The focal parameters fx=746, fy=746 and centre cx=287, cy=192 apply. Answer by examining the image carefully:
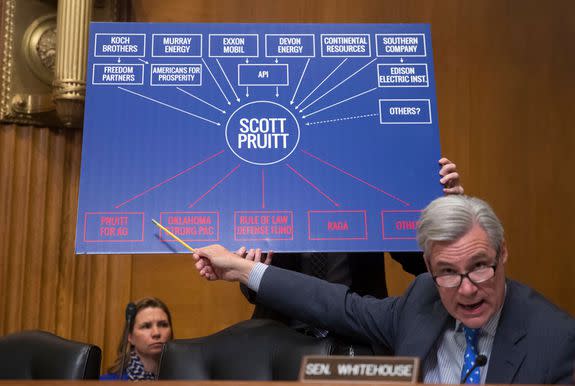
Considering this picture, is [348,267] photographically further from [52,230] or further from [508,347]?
[52,230]

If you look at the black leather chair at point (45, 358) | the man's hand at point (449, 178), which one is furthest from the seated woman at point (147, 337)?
the man's hand at point (449, 178)

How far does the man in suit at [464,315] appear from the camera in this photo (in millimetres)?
1758

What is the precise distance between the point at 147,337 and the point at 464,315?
6.65ft

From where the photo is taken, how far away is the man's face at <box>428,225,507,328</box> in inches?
71.4

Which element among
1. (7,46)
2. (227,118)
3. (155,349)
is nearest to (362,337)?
(227,118)

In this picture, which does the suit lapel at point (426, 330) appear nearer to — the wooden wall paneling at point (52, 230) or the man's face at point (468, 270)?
the man's face at point (468, 270)

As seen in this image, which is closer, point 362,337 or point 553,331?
point 553,331

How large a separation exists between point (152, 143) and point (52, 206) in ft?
5.14

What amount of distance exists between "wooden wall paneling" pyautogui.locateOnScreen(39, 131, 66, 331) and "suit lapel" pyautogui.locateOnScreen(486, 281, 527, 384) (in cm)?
247

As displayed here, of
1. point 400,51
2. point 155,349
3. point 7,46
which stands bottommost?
point 155,349

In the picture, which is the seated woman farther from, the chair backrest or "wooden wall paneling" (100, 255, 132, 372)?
the chair backrest

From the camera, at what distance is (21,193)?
3.66 meters

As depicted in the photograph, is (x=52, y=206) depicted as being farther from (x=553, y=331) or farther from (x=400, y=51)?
(x=553, y=331)

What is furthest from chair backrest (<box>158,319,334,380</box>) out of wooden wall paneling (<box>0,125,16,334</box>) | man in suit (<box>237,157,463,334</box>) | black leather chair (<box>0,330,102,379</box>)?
wooden wall paneling (<box>0,125,16,334</box>)
